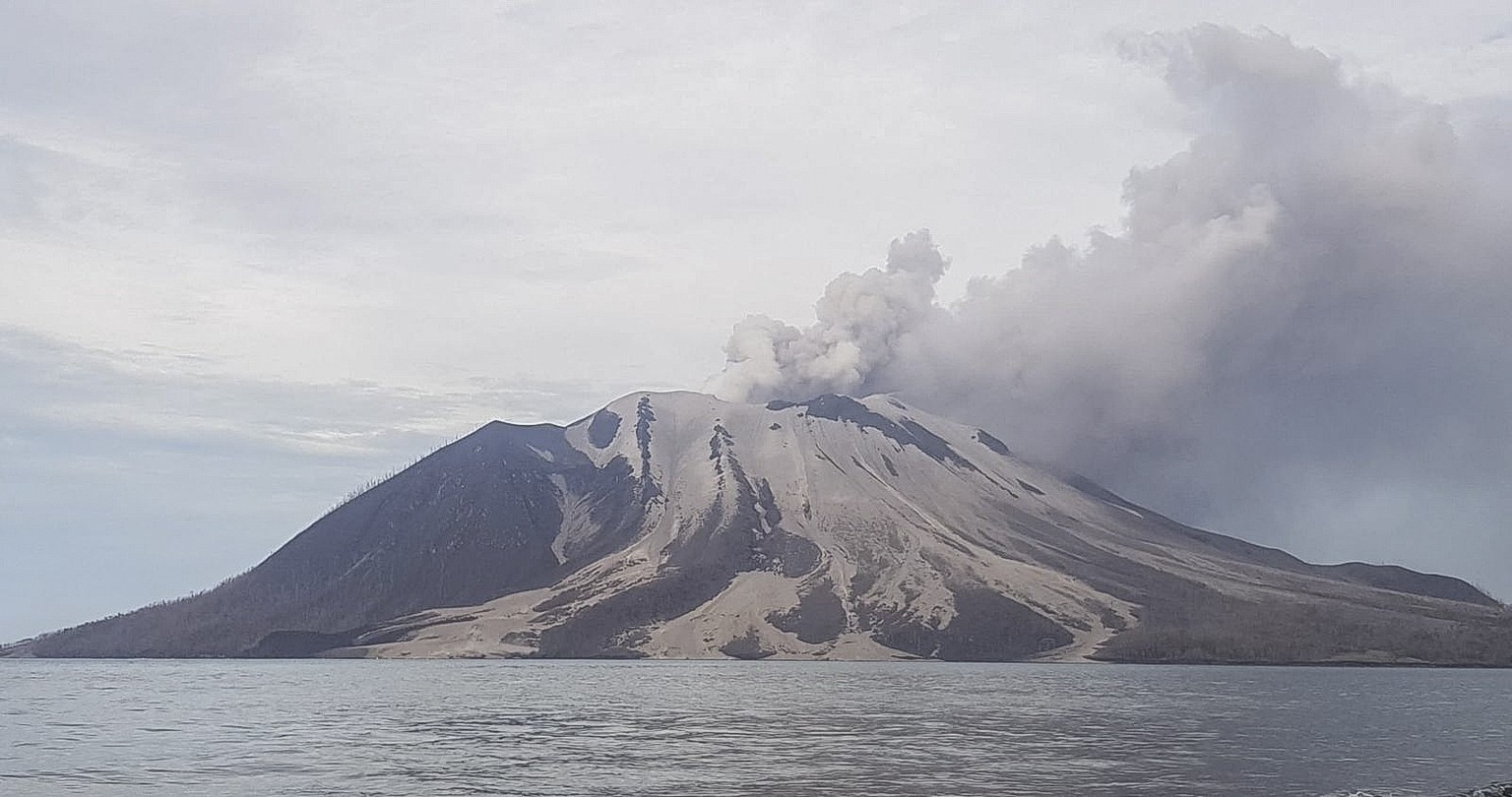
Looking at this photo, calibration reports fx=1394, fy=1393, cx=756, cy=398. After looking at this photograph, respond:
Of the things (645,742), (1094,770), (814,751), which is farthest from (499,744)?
(1094,770)

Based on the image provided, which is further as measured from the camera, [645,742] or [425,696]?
[425,696]

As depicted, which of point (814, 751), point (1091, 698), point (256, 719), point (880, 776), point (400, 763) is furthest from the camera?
point (1091, 698)

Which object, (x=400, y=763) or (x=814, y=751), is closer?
(x=400, y=763)

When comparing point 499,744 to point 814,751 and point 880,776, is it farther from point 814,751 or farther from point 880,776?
point 880,776

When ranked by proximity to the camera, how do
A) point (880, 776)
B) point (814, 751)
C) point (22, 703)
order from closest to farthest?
point (880, 776) < point (814, 751) < point (22, 703)

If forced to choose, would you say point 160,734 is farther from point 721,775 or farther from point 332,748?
point 721,775

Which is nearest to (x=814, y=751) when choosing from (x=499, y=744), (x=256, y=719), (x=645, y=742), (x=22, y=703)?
(x=645, y=742)

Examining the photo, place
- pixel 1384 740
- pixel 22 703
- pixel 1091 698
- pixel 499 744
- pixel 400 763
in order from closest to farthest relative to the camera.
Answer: pixel 400 763, pixel 499 744, pixel 1384 740, pixel 22 703, pixel 1091 698

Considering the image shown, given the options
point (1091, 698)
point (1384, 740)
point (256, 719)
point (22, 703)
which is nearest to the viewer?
point (1384, 740)
